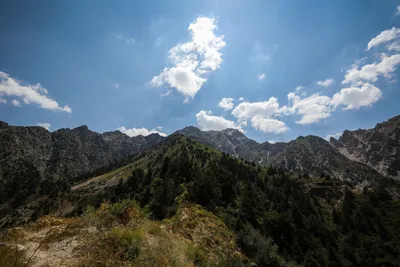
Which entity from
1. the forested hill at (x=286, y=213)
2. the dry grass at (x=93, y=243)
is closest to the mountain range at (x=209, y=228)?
the dry grass at (x=93, y=243)

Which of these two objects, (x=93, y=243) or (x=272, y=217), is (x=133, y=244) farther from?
(x=272, y=217)

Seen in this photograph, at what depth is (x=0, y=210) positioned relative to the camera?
143 m

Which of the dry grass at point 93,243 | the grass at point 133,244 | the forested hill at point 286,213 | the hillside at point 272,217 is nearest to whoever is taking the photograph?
the dry grass at point 93,243

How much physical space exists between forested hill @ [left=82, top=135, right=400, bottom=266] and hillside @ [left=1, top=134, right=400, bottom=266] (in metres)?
0.09

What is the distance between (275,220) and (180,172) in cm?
4583

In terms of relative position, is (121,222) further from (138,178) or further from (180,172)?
(138,178)

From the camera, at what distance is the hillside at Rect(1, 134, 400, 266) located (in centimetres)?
1778

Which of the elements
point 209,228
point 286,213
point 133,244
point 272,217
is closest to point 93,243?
point 133,244

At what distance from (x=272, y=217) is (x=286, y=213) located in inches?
549

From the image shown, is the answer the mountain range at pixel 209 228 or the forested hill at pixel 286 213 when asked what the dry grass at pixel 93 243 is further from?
the forested hill at pixel 286 213

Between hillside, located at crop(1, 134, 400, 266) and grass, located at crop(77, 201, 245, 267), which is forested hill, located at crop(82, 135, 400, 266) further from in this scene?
grass, located at crop(77, 201, 245, 267)

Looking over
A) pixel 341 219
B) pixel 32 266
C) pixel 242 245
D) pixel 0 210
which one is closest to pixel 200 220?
pixel 242 245

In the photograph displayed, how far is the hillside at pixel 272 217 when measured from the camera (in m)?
17.8

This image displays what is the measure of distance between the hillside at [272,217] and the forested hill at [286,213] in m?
0.09
